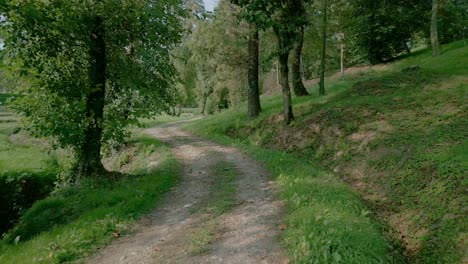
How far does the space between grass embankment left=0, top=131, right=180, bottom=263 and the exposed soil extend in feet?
1.56

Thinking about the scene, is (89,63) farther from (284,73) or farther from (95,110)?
(284,73)

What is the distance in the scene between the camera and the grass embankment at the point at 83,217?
24.0 feet

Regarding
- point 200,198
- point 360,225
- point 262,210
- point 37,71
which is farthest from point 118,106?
point 360,225

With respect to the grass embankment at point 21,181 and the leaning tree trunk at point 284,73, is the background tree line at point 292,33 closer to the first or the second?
the leaning tree trunk at point 284,73

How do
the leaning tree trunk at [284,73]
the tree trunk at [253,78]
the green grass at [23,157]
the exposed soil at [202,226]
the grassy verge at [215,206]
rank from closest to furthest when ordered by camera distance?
1. the exposed soil at [202,226]
2. the grassy verge at [215,206]
3. the leaning tree trunk at [284,73]
4. the green grass at [23,157]
5. the tree trunk at [253,78]

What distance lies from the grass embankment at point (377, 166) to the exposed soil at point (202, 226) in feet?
1.62

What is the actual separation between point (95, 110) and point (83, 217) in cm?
414

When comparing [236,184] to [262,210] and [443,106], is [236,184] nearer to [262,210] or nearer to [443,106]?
[262,210]

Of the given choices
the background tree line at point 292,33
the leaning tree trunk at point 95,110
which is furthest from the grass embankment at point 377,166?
the leaning tree trunk at point 95,110

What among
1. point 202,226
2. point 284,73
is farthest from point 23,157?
point 202,226

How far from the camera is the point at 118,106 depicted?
13.1 metres

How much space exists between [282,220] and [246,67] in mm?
15921

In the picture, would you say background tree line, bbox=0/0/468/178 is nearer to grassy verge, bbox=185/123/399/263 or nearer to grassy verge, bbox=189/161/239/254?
grassy verge, bbox=189/161/239/254

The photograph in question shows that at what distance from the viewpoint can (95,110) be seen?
11867 mm
